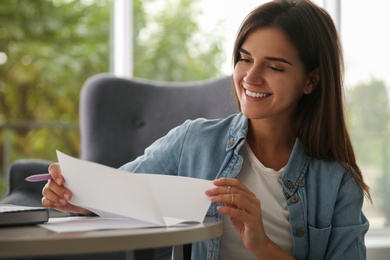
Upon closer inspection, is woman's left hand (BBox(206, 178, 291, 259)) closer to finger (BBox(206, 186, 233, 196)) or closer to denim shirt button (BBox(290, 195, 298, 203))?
finger (BBox(206, 186, 233, 196))

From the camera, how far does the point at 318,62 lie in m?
1.62

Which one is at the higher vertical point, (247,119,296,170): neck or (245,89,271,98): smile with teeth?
(245,89,271,98): smile with teeth

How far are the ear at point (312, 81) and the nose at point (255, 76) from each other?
172mm

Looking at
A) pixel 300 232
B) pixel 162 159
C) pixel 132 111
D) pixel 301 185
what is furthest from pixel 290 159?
pixel 132 111

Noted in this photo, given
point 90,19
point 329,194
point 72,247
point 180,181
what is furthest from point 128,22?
point 72,247

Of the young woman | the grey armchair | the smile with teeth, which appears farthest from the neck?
the grey armchair

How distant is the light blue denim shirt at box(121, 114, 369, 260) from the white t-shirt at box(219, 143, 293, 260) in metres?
0.03

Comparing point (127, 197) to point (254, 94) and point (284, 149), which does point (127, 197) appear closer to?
point (254, 94)

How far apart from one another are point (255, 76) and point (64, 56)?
10.9 ft

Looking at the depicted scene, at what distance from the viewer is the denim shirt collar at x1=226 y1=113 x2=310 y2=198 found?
1.57 metres

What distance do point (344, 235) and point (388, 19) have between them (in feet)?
6.46

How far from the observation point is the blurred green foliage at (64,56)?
14.6 ft

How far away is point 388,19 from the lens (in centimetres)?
328

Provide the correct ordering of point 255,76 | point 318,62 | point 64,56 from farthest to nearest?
point 64,56
point 318,62
point 255,76
